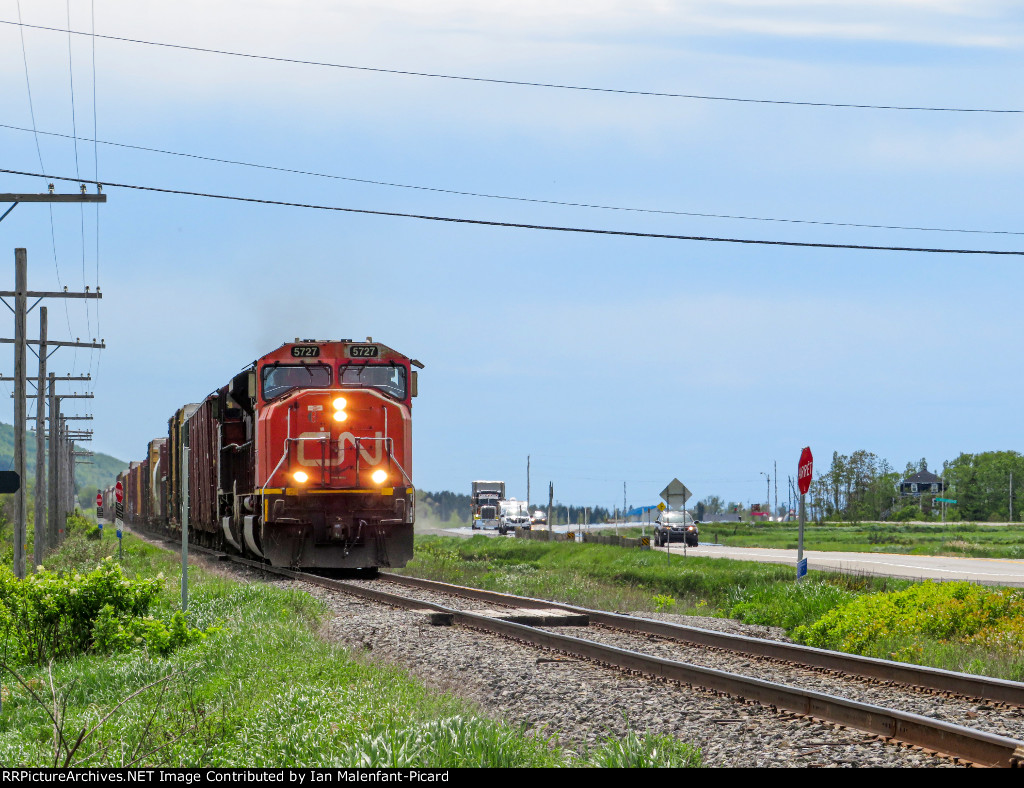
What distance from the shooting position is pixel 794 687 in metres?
9.89

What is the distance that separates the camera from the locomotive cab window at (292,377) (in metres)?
22.0

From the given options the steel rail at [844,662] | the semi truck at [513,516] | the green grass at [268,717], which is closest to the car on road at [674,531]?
the semi truck at [513,516]

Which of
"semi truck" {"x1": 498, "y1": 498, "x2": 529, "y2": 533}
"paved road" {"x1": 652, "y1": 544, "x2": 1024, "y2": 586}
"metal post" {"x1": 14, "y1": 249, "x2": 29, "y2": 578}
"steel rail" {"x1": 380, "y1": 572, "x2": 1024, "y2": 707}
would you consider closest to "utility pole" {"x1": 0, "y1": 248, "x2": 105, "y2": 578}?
"metal post" {"x1": 14, "y1": 249, "x2": 29, "y2": 578}

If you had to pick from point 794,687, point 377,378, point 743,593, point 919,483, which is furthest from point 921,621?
point 919,483

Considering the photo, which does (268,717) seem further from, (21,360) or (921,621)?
(21,360)

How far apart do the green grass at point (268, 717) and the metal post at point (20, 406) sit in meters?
12.2

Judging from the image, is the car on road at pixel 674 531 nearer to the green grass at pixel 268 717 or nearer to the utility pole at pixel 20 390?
the utility pole at pixel 20 390

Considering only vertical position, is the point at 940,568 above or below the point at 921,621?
below

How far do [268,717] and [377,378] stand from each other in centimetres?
1485

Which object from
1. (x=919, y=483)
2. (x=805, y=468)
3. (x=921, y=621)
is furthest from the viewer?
(x=919, y=483)

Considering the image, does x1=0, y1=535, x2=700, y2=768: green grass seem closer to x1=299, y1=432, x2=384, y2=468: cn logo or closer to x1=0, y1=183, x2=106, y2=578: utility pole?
x1=299, y1=432, x2=384, y2=468: cn logo

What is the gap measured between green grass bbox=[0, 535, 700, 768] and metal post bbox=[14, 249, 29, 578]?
12.2m

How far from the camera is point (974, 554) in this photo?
162 ft

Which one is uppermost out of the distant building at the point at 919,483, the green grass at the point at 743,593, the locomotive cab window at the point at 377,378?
the locomotive cab window at the point at 377,378
